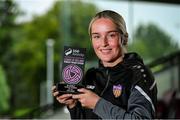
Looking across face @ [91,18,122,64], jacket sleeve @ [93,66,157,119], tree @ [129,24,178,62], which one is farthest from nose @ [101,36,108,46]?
tree @ [129,24,178,62]

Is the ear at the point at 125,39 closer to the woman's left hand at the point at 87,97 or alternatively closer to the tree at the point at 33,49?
the woman's left hand at the point at 87,97

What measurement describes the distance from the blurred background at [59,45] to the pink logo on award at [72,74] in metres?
0.09

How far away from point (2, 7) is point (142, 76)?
17.8 feet

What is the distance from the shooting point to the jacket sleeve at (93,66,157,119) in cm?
117

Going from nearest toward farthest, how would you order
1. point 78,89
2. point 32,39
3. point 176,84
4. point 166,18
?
1. point 78,89
2. point 176,84
3. point 166,18
4. point 32,39

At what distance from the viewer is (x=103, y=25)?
1223mm

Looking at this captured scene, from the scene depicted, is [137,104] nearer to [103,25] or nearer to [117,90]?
[117,90]

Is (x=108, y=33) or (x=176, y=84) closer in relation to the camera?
(x=108, y=33)

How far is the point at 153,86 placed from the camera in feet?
4.10

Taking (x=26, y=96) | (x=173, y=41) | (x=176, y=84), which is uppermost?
(x=173, y=41)

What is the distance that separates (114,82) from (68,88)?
0.48 ft

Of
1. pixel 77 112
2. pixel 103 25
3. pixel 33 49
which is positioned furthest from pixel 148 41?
pixel 33 49

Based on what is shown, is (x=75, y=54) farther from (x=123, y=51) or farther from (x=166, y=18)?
(x=166, y=18)

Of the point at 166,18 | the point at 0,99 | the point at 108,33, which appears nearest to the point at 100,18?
the point at 108,33
